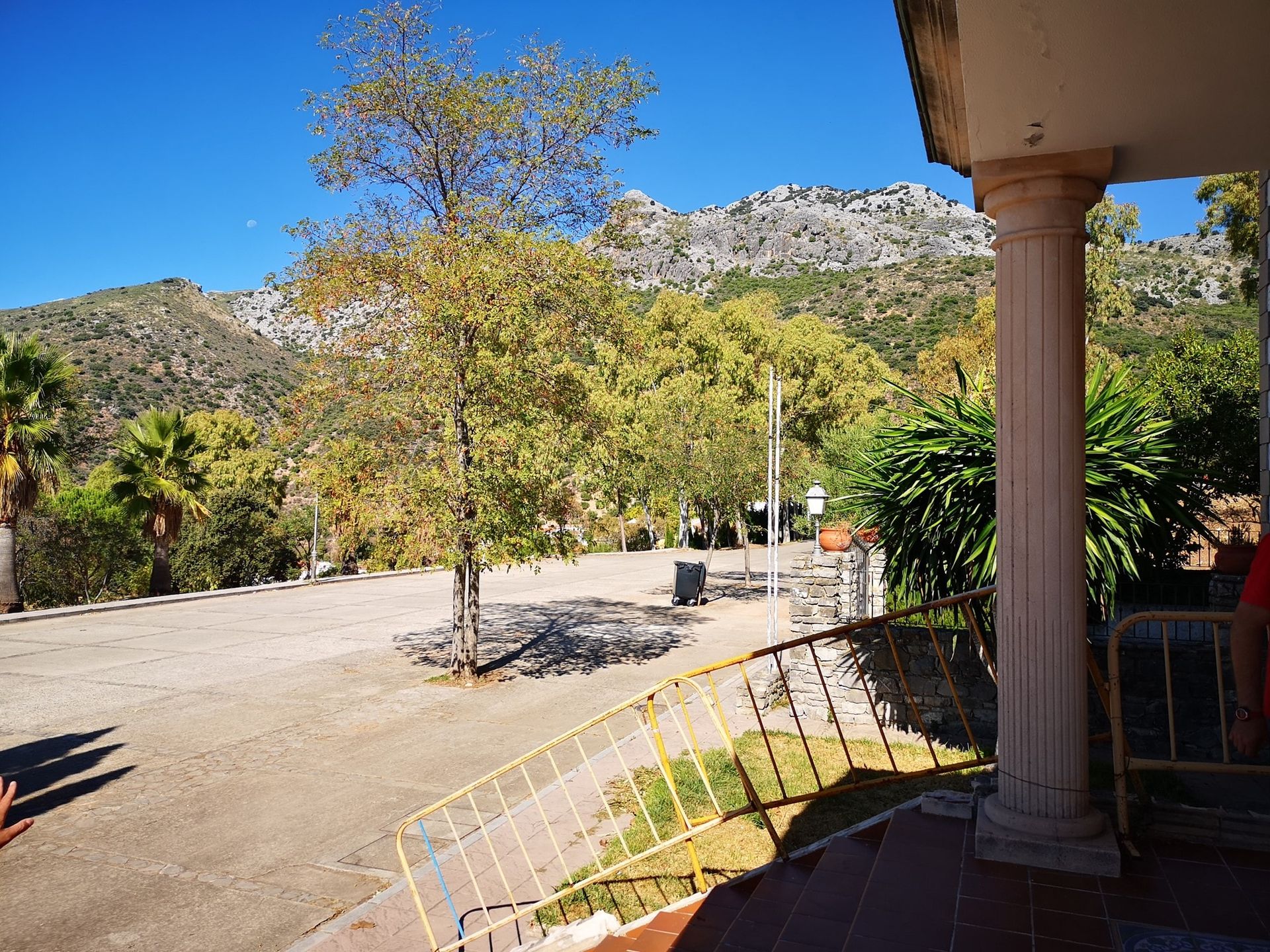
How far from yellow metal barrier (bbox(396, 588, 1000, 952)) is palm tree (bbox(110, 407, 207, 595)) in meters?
15.9

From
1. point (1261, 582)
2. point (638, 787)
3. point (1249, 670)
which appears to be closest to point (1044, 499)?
point (1261, 582)

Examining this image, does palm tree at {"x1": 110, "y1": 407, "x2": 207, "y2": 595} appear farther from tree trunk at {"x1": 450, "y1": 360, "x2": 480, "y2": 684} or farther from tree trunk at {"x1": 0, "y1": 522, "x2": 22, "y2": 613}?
tree trunk at {"x1": 450, "y1": 360, "x2": 480, "y2": 684}

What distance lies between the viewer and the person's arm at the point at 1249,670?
296 centimetres

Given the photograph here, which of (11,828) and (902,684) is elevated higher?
(11,828)

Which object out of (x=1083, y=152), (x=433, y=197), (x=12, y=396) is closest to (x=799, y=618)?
(x=1083, y=152)

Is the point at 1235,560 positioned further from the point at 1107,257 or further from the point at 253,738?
the point at 1107,257

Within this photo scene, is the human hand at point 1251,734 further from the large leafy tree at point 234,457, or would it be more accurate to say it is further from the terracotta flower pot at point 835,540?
the large leafy tree at point 234,457

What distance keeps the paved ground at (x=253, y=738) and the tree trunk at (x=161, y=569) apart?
93.3 inches

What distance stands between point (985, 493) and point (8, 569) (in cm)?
1945

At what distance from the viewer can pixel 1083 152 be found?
144 inches

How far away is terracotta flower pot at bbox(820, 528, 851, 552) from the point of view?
396 inches

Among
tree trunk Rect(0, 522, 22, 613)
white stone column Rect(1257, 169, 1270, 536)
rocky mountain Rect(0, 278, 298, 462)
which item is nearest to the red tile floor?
white stone column Rect(1257, 169, 1270, 536)

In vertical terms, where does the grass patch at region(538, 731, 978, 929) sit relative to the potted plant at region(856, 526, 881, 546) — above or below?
below

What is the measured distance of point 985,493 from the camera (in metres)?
7.09
